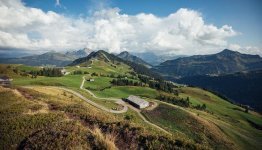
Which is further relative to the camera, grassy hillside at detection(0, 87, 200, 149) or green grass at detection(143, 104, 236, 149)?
green grass at detection(143, 104, 236, 149)

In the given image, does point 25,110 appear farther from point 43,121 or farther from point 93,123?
point 93,123

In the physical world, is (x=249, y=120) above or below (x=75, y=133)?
below

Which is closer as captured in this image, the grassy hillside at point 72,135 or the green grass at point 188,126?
the grassy hillside at point 72,135

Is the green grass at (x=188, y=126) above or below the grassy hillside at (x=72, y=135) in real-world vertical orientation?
below

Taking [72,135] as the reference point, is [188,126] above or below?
below

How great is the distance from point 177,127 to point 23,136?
226 ft

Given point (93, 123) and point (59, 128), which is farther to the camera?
point (93, 123)

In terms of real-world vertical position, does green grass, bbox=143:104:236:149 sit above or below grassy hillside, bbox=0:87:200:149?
below

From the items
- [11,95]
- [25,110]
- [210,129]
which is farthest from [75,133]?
[210,129]

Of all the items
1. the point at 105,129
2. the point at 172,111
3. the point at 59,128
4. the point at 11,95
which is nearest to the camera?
the point at 59,128

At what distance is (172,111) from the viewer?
98.7m

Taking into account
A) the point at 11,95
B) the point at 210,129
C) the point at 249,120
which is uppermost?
the point at 11,95

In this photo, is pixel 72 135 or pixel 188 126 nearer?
pixel 72 135

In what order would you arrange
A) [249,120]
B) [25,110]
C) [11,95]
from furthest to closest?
[249,120] → [11,95] → [25,110]
